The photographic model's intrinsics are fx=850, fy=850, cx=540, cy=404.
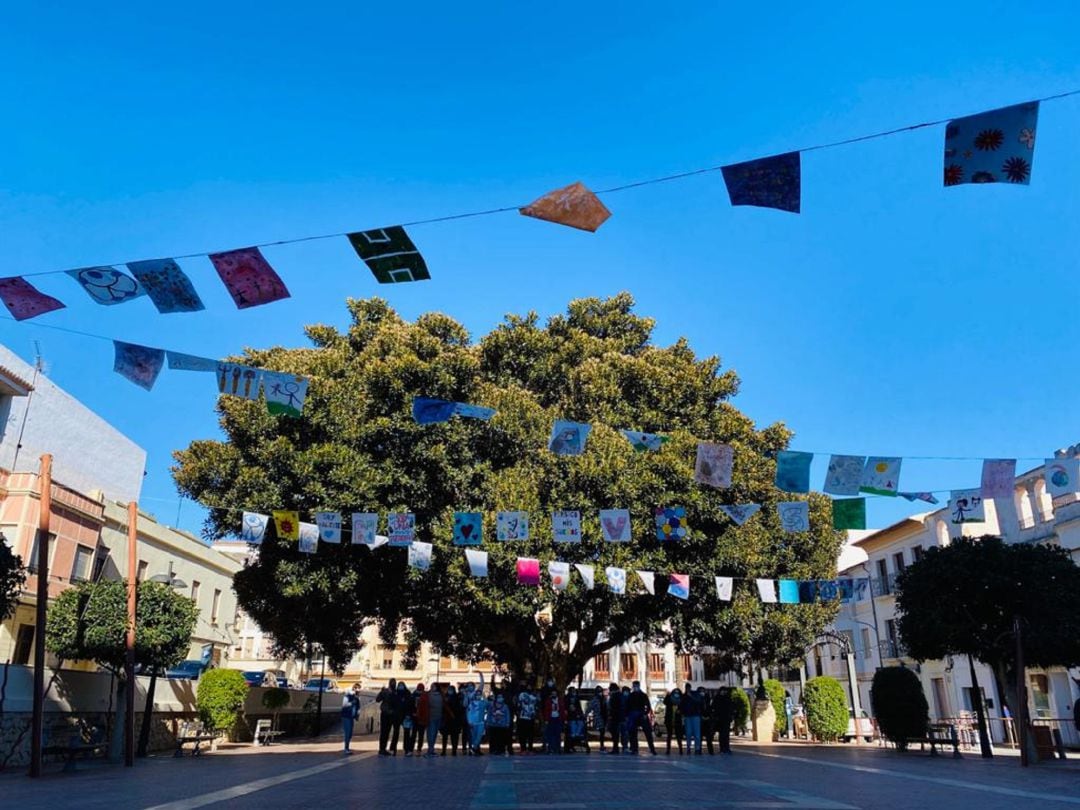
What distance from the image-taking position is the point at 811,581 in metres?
23.5

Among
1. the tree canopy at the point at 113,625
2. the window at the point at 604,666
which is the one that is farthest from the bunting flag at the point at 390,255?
the window at the point at 604,666

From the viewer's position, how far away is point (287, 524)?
66.7ft

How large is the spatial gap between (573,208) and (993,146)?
451 cm

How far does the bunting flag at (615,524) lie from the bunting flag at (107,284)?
41.8 feet

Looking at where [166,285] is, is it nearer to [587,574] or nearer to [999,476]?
[587,574]

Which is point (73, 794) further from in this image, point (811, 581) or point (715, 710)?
point (811, 581)

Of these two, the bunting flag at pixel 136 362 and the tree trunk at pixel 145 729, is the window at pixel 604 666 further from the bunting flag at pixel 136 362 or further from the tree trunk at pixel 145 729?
the bunting flag at pixel 136 362

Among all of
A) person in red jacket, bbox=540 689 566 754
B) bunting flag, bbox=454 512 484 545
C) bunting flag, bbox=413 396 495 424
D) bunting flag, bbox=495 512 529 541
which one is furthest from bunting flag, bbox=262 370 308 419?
person in red jacket, bbox=540 689 566 754

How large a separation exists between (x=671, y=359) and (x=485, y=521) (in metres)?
8.47

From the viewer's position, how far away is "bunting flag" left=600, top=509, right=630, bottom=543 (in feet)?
68.6

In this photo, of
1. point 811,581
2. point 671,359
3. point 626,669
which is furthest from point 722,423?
point 626,669

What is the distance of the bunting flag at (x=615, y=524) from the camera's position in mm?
20922

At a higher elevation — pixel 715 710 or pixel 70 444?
pixel 70 444

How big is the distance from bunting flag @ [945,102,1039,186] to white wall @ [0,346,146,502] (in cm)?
2606
